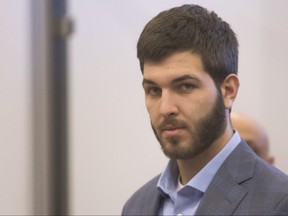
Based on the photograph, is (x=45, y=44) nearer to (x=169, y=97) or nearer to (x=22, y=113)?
(x=22, y=113)

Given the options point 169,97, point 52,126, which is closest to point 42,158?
point 52,126

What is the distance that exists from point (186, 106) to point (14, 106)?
2.76 ft

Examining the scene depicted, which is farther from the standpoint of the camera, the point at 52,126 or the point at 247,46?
the point at 52,126

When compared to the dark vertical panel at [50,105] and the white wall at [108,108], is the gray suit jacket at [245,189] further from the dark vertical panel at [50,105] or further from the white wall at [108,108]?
the dark vertical panel at [50,105]

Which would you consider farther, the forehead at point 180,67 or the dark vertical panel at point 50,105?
the dark vertical panel at point 50,105

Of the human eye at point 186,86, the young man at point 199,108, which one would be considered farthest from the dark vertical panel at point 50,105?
the human eye at point 186,86

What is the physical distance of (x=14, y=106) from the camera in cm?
174

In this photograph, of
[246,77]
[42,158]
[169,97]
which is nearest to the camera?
[169,97]

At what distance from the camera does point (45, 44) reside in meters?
1.79

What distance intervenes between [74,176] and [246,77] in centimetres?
69

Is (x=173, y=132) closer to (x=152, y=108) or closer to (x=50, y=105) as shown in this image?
(x=152, y=108)

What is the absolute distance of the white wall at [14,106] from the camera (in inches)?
67.8

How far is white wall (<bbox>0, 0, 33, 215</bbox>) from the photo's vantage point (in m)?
1.72

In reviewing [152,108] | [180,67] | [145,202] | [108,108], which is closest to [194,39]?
[180,67]
